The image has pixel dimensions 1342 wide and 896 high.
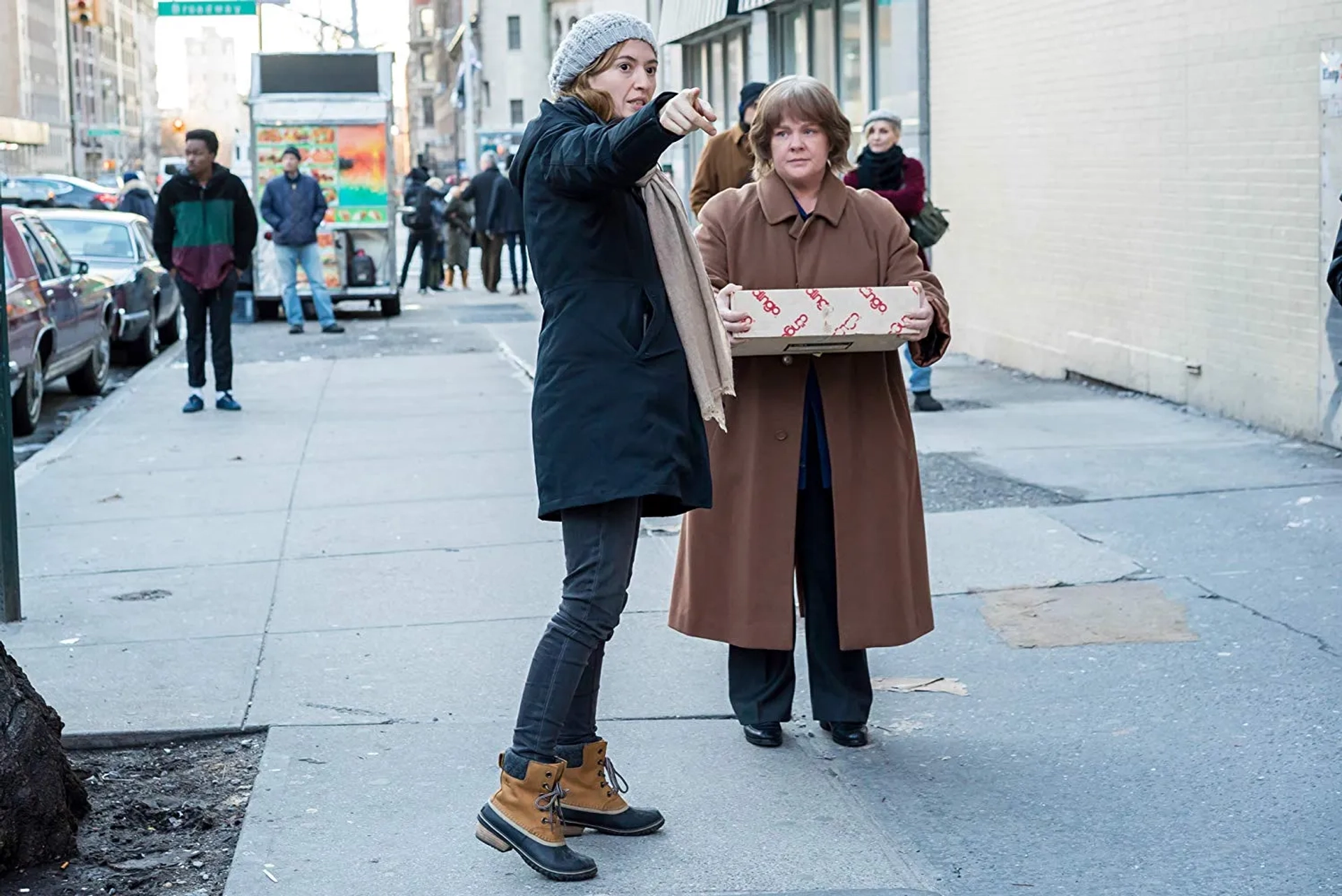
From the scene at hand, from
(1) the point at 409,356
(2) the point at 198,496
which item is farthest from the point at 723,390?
(1) the point at 409,356

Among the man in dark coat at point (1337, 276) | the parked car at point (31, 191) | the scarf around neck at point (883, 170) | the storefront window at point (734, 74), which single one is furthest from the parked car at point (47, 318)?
the parked car at point (31, 191)

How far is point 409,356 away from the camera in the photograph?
16.4 m

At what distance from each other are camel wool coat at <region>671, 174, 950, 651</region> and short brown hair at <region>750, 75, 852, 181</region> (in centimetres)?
8

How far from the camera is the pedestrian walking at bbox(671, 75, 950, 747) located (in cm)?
498

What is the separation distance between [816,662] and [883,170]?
6111 mm

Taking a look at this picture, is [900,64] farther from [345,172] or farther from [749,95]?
[345,172]

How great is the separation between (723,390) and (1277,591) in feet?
10.5

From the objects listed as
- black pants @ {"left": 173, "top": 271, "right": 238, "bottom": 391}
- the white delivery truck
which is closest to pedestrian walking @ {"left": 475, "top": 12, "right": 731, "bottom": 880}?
black pants @ {"left": 173, "top": 271, "right": 238, "bottom": 391}

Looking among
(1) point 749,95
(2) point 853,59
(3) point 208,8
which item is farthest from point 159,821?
(3) point 208,8

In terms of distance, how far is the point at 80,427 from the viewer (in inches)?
484

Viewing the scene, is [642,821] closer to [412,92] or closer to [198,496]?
[198,496]

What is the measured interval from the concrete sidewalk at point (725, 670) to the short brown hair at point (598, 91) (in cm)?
173

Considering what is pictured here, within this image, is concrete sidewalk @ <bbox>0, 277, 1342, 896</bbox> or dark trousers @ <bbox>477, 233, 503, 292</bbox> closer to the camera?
concrete sidewalk @ <bbox>0, 277, 1342, 896</bbox>

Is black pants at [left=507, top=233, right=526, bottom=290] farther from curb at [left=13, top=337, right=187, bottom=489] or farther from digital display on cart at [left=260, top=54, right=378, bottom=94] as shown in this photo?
curb at [left=13, top=337, right=187, bottom=489]
